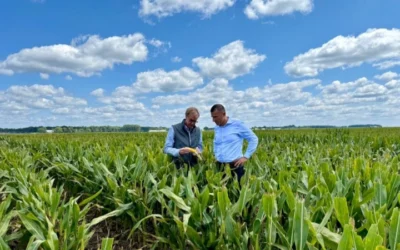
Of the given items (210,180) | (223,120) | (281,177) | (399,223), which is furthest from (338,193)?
(223,120)

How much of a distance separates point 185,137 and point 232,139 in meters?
0.78

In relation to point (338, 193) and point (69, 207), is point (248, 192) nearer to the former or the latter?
A: point (338, 193)

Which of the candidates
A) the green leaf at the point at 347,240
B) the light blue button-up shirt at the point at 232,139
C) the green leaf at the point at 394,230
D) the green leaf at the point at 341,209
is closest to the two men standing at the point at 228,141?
the light blue button-up shirt at the point at 232,139

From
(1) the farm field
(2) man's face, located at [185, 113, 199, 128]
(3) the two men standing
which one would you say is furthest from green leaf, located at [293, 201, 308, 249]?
(2) man's face, located at [185, 113, 199, 128]

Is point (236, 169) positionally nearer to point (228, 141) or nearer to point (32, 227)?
point (228, 141)

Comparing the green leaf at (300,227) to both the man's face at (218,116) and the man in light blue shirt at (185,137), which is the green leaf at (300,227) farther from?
the man in light blue shirt at (185,137)

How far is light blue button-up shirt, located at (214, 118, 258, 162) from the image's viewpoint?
5070 mm

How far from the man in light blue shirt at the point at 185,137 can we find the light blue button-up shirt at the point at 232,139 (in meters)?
0.43

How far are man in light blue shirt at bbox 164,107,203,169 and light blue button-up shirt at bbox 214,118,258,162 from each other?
1.43 ft

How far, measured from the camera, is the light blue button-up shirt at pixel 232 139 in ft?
16.6

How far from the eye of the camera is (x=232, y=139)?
5074mm

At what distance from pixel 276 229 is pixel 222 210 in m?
0.46

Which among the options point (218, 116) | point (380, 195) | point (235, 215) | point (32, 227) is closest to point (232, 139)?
point (218, 116)

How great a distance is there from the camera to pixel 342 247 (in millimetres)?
1757
